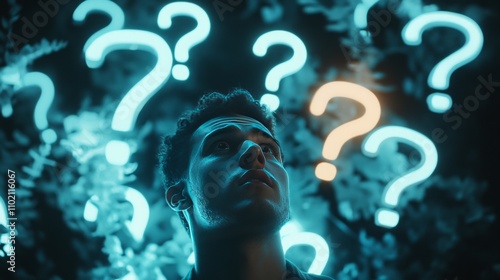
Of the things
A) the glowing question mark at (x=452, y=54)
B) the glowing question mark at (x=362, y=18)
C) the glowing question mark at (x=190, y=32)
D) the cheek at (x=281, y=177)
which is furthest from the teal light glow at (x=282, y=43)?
the cheek at (x=281, y=177)

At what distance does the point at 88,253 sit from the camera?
9.64ft

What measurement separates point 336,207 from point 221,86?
916 millimetres

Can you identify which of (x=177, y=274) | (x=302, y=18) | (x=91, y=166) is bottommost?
(x=177, y=274)

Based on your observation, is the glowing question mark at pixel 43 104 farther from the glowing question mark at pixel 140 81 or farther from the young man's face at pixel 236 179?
A: the young man's face at pixel 236 179

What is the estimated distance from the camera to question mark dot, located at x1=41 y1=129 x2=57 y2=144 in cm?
297

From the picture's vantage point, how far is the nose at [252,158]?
2.27 m

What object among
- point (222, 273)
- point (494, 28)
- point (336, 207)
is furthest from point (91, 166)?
point (494, 28)

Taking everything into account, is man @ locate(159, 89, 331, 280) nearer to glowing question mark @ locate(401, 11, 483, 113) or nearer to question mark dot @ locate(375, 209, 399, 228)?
question mark dot @ locate(375, 209, 399, 228)

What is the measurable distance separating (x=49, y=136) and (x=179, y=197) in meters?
0.92

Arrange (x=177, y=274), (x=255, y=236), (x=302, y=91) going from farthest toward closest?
(x=302, y=91) < (x=177, y=274) < (x=255, y=236)

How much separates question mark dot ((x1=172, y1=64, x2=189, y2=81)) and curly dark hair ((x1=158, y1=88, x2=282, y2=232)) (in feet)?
1.23

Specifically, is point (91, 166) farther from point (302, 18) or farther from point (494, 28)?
point (494, 28)

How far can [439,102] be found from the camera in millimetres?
3182

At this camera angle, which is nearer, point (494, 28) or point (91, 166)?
point (91, 166)
